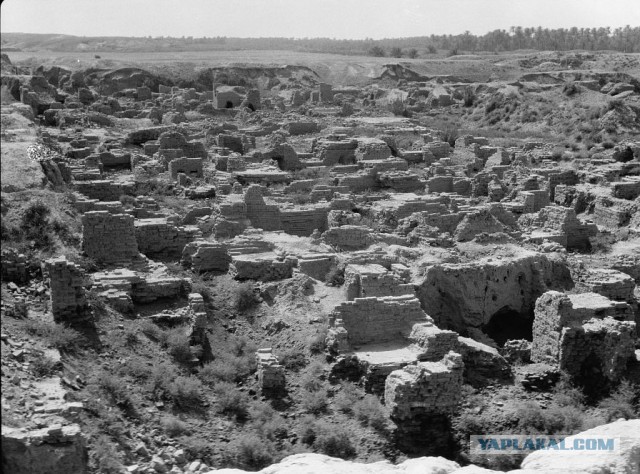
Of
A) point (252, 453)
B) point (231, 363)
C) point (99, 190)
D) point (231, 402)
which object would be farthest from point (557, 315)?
point (99, 190)

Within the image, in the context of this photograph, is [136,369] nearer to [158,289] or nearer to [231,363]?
[231,363]

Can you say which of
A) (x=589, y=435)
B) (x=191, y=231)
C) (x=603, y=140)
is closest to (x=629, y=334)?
(x=589, y=435)

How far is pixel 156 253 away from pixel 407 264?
15.0 feet

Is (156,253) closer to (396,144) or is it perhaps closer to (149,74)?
(396,144)

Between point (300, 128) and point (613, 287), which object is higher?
point (300, 128)

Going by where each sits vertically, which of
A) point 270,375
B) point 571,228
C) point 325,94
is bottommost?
point 270,375

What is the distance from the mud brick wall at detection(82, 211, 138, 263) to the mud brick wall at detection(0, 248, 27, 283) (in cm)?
218

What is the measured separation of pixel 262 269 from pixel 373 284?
2.10m

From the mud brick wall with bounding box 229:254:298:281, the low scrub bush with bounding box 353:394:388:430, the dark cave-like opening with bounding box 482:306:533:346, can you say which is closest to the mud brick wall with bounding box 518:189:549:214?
the dark cave-like opening with bounding box 482:306:533:346

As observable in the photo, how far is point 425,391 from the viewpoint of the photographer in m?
10.2

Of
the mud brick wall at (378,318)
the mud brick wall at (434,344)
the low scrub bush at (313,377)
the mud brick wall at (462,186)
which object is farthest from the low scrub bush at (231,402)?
the mud brick wall at (462,186)

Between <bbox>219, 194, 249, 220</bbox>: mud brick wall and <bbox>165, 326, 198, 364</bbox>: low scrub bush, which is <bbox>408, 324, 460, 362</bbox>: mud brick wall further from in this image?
<bbox>219, 194, 249, 220</bbox>: mud brick wall

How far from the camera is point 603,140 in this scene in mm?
30766

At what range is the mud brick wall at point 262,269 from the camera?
46.0ft
